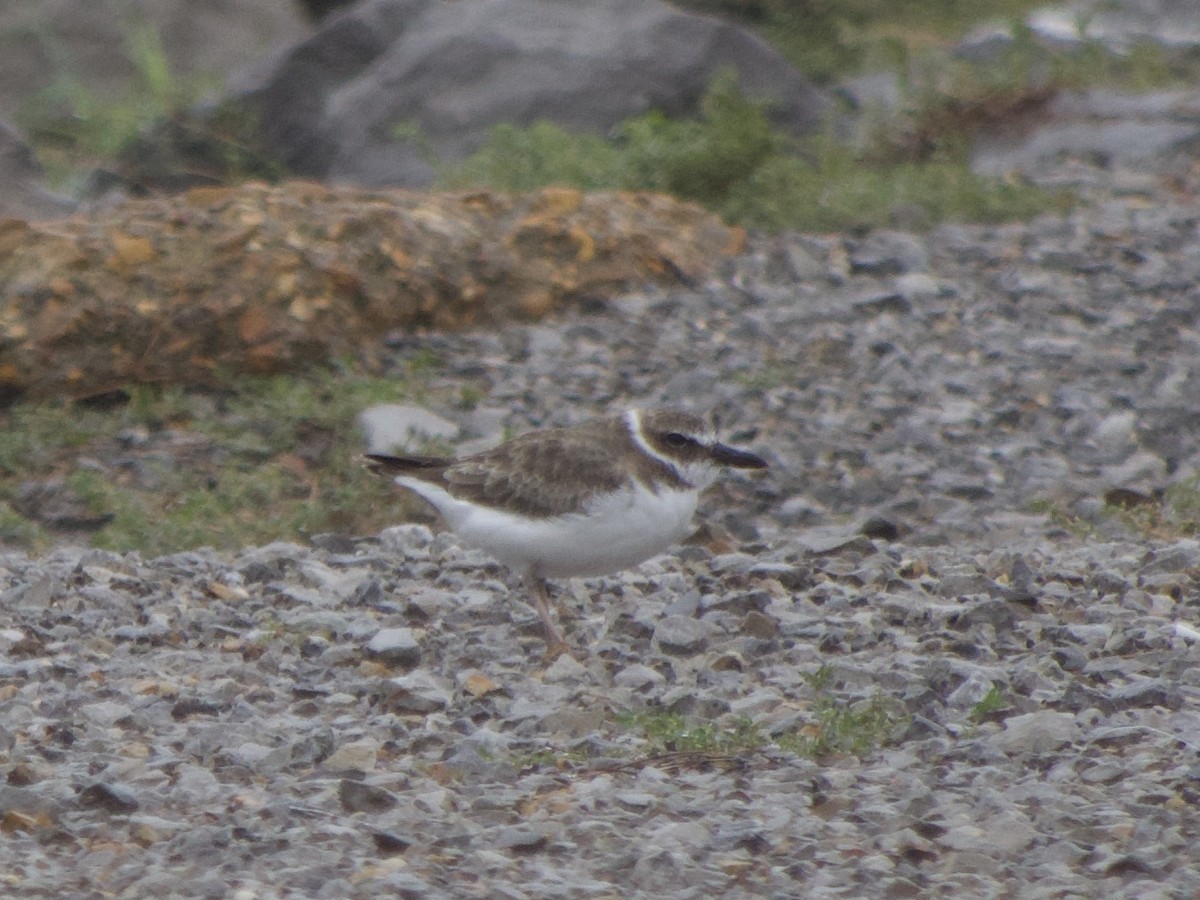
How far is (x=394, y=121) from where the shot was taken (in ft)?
49.4

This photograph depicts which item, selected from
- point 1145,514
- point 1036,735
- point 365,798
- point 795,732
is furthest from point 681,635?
point 1145,514

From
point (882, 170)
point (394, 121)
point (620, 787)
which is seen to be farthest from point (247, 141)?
point (620, 787)

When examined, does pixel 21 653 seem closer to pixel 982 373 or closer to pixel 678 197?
pixel 982 373

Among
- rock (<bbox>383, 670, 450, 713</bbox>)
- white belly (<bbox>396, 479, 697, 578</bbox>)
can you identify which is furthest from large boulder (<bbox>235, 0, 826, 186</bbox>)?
rock (<bbox>383, 670, 450, 713</bbox>)

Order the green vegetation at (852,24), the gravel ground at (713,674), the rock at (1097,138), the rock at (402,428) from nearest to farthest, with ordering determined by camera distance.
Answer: the gravel ground at (713,674) < the rock at (402,428) < the rock at (1097,138) < the green vegetation at (852,24)

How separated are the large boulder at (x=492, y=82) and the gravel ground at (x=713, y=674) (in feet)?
15.0

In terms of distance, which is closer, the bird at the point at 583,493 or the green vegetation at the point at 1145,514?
the bird at the point at 583,493

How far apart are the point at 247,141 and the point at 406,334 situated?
5520mm

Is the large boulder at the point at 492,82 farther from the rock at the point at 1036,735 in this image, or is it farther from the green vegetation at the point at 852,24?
the rock at the point at 1036,735

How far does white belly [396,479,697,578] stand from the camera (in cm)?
658

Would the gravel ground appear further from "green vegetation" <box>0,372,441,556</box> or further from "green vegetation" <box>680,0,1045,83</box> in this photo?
"green vegetation" <box>680,0,1045,83</box>

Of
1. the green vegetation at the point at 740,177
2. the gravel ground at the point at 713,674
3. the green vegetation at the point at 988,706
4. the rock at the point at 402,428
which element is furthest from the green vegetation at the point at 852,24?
the green vegetation at the point at 988,706

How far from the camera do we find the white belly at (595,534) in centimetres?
658

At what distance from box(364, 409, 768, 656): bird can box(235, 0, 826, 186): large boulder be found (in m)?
7.73
